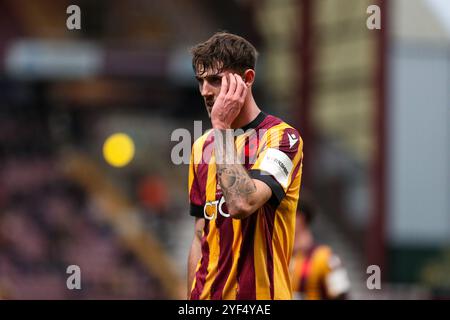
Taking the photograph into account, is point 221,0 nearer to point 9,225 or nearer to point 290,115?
point 290,115

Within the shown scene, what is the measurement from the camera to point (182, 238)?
2227 centimetres

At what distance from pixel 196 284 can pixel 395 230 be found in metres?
18.2

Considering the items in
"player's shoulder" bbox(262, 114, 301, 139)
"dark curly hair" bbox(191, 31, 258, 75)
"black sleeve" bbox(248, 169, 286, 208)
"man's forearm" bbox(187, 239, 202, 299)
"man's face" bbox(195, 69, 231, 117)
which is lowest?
"man's forearm" bbox(187, 239, 202, 299)

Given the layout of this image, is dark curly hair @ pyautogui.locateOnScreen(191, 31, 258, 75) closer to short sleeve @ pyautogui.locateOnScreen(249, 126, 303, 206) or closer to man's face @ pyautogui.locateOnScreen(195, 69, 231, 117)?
man's face @ pyautogui.locateOnScreen(195, 69, 231, 117)

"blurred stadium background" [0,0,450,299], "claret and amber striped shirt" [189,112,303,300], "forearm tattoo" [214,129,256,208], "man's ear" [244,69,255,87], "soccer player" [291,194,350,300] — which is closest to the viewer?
"forearm tattoo" [214,129,256,208]

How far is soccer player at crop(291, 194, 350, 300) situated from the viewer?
820 centimetres

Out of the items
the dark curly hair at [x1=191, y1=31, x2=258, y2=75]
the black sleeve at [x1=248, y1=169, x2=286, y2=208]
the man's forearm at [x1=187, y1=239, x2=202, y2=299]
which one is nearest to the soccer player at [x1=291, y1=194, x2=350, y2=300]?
the man's forearm at [x1=187, y1=239, x2=202, y2=299]

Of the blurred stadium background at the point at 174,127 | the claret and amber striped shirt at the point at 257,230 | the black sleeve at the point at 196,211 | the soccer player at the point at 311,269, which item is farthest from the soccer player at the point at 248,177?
the blurred stadium background at the point at 174,127

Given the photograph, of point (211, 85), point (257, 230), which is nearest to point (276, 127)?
point (211, 85)

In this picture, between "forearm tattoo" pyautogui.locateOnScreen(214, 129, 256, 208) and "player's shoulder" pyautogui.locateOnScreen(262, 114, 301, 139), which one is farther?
"player's shoulder" pyautogui.locateOnScreen(262, 114, 301, 139)

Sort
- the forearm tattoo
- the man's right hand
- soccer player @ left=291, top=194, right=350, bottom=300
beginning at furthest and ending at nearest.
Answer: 1. soccer player @ left=291, top=194, right=350, bottom=300
2. the man's right hand
3. the forearm tattoo

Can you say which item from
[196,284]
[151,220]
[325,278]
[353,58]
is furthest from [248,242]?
[353,58]

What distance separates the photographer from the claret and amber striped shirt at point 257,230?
16.1ft

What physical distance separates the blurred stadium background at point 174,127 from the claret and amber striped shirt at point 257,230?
14.8 metres
